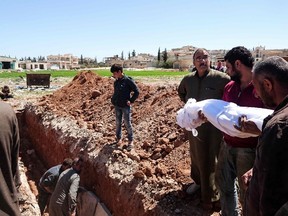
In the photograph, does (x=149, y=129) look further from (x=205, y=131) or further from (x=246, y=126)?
(x=246, y=126)

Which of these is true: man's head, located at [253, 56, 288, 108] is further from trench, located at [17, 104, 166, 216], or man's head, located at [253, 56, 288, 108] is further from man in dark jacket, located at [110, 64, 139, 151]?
man in dark jacket, located at [110, 64, 139, 151]

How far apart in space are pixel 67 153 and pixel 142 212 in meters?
4.00

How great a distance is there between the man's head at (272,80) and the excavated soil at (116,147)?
100 inches

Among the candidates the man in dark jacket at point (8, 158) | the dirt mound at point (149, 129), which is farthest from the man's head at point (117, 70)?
the man in dark jacket at point (8, 158)

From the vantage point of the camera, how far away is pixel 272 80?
2.08 meters

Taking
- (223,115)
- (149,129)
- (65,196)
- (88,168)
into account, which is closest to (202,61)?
(223,115)

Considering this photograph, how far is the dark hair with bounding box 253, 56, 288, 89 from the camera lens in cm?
205

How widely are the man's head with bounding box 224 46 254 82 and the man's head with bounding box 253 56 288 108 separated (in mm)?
1183

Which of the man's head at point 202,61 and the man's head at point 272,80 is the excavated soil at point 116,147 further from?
the man's head at point 272,80

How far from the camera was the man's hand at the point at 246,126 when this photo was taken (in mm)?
2715

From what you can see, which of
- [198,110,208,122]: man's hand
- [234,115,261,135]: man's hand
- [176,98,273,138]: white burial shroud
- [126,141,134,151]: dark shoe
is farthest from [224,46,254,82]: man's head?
[126,141,134,151]: dark shoe

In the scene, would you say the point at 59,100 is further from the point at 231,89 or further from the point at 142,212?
the point at 231,89

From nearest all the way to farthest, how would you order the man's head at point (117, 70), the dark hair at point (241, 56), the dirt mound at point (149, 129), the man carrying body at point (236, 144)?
the man carrying body at point (236, 144), the dark hair at point (241, 56), the dirt mound at point (149, 129), the man's head at point (117, 70)

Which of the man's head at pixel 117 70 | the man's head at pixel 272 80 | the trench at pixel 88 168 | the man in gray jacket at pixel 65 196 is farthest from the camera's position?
the man's head at pixel 117 70
